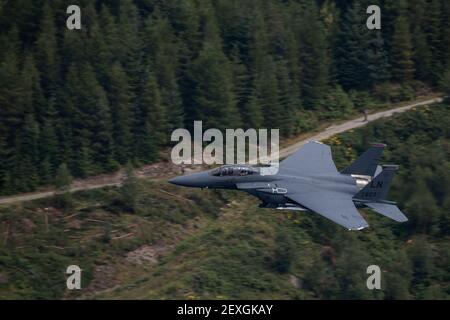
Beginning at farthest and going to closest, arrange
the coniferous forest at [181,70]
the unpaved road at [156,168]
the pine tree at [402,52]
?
the pine tree at [402,52], the coniferous forest at [181,70], the unpaved road at [156,168]

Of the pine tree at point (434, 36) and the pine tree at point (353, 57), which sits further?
the pine tree at point (434, 36)

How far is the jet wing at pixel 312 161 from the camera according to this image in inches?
2805

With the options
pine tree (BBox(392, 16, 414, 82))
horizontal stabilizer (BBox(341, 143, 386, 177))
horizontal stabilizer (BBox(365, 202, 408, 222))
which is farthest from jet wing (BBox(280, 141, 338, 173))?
pine tree (BBox(392, 16, 414, 82))

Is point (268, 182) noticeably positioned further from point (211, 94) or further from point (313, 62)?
point (313, 62)

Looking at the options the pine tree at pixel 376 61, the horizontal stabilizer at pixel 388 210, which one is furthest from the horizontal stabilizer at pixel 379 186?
the pine tree at pixel 376 61

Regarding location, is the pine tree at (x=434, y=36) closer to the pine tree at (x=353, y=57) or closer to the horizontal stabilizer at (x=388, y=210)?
the pine tree at (x=353, y=57)

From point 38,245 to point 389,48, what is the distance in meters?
40.5

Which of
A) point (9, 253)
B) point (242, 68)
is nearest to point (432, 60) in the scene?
point (242, 68)

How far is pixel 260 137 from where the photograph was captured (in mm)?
86062

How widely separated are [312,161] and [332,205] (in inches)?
250

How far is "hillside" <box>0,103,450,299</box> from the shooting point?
69.6 metres

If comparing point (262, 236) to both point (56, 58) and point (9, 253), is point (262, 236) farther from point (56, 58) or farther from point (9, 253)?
point (56, 58)

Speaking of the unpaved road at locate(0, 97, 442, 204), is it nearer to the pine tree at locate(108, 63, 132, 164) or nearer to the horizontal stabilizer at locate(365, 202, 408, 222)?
the pine tree at locate(108, 63, 132, 164)

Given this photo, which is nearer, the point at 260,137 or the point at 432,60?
the point at 260,137
